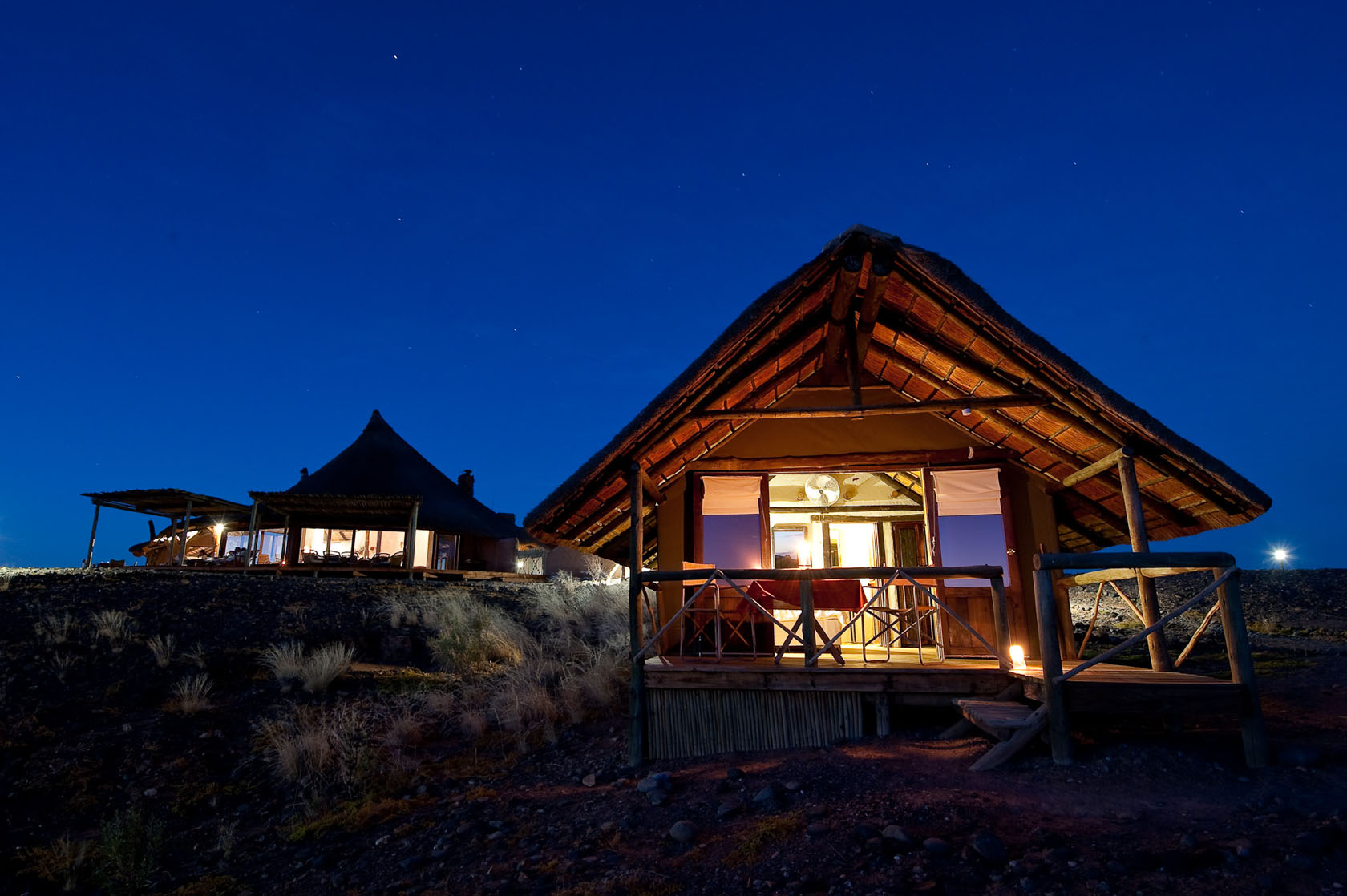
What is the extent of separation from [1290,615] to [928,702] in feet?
47.6

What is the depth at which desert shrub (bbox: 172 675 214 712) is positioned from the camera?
883 cm

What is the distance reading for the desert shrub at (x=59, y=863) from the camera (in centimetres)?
582

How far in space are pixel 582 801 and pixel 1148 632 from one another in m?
4.54

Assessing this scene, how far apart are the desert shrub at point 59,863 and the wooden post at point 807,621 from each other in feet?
20.0

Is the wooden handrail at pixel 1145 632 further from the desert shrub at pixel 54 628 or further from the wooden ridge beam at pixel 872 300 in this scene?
the desert shrub at pixel 54 628

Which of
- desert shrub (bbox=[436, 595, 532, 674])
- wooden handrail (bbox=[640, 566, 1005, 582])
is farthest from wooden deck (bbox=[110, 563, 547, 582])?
wooden handrail (bbox=[640, 566, 1005, 582])

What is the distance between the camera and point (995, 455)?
30.3ft

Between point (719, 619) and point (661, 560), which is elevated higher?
point (661, 560)

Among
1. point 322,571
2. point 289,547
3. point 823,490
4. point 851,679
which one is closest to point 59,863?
point 851,679

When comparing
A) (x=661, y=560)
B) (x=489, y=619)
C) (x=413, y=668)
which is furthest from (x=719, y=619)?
(x=489, y=619)

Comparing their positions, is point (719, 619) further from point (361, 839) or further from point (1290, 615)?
point (1290, 615)

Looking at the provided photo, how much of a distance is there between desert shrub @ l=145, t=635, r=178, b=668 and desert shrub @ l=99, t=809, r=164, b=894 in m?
3.59

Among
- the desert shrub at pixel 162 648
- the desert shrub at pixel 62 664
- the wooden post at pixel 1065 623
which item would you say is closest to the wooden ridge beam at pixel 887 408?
the wooden post at pixel 1065 623

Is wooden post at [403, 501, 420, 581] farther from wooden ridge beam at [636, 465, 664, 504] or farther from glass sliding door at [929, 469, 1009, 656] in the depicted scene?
glass sliding door at [929, 469, 1009, 656]
